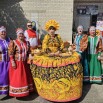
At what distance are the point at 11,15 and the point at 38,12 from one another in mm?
1034

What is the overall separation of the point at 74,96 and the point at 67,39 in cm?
505

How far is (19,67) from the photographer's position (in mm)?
5316

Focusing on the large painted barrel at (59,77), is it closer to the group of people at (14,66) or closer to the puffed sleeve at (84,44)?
the group of people at (14,66)

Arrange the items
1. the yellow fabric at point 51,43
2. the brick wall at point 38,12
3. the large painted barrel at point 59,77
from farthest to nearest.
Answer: the brick wall at point 38,12 → the yellow fabric at point 51,43 → the large painted barrel at point 59,77

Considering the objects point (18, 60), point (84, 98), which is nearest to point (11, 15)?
point (18, 60)

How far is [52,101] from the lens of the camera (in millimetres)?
5340

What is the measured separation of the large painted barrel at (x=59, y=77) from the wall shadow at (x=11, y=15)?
5.02 m

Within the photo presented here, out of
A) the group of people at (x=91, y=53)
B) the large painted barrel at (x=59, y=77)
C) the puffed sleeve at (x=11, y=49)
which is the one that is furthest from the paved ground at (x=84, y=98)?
the puffed sleeve at (x=11, y=49)

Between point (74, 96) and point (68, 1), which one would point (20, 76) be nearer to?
point (74, 96)

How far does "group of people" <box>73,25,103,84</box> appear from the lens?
6.17 meters

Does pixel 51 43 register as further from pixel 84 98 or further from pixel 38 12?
pixel 38 12

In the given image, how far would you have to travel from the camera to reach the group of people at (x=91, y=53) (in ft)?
20.2

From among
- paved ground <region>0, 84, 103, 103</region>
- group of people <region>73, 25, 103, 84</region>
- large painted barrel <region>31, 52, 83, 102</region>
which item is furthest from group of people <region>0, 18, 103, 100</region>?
group of people <region>73, 25, 103, 84</region>

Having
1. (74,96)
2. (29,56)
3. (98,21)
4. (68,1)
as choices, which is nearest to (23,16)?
(68,1)
